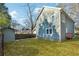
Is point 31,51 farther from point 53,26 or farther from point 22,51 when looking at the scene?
point 53,26

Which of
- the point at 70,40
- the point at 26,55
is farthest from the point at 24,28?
the point at 70,40

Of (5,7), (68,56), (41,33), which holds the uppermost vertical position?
(5,7)

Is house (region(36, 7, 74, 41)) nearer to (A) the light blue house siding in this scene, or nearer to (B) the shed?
(A) the light blue house siding

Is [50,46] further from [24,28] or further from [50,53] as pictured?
[24,28]

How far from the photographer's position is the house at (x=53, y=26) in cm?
273

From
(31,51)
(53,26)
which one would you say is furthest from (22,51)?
(53,26)

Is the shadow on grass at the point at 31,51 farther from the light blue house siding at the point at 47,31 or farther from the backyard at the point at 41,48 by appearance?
the light blue house siding at the point at 47,31

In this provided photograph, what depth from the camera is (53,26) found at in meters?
2.73

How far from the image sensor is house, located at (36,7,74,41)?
2.73 meters

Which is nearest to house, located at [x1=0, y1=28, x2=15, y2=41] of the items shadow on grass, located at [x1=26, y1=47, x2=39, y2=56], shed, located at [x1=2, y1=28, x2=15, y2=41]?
shed, located at [x1=2, y1=28, x2=15, y2=41]

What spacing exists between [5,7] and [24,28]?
9.3 inches

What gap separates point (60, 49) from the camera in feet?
8.85

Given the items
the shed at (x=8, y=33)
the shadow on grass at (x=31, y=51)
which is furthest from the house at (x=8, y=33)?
the shadow on grass at (x=31, y=51)

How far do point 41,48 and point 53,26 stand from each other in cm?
21
